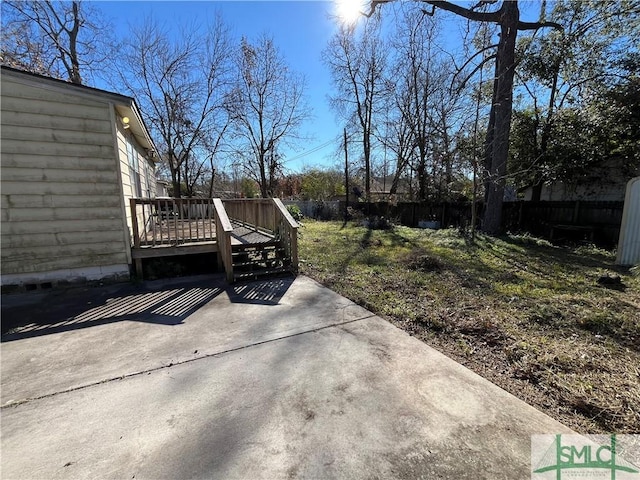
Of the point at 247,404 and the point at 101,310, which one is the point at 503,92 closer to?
the point at 247,404

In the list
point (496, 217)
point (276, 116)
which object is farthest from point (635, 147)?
point (276, 116)

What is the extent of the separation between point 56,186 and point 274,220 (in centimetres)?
348

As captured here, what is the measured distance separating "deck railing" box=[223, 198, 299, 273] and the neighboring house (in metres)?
2.59

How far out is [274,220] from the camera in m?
6.04

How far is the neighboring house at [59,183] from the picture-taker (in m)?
4.11

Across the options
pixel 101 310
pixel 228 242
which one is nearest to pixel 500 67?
pixel 228 242

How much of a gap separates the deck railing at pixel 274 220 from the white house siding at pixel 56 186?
8.71 feet

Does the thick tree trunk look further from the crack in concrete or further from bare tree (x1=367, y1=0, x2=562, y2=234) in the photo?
the crack in concrete

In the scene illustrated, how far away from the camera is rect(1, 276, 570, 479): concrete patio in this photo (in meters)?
1.58

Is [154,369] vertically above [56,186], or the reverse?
[56,186]

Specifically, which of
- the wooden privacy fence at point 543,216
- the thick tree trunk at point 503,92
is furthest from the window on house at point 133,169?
the wooden privacy fence at point 543,216

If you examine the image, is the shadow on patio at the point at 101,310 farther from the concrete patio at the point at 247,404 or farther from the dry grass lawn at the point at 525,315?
the dry grass lawn at the point at 525,315

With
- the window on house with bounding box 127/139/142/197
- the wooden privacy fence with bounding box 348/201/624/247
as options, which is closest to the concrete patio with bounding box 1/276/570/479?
the window on house with bounding box 127/139/142/197

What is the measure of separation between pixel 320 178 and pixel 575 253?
2401 cm
